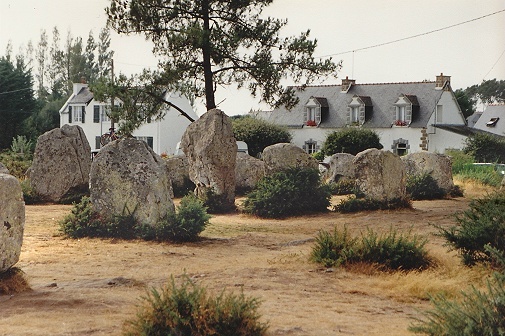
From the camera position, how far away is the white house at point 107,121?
5388cm

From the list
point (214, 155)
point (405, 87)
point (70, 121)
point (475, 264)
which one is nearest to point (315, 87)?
point (405, 87)

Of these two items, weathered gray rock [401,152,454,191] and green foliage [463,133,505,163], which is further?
green foliage [463,133,505,163]

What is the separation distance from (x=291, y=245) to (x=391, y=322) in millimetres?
6445

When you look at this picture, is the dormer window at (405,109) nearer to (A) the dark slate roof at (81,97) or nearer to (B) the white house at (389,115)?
(B) the white house at (389,115)

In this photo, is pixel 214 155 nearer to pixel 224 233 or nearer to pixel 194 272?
pixel 224 233

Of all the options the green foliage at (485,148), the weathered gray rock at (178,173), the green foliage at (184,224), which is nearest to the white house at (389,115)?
Answer: the green foliage at (485,148)

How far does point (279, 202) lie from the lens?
67.3ft

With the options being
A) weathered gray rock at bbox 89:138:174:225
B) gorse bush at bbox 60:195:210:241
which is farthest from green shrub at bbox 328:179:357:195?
weathered gray rock at bbox 89:138:174:225

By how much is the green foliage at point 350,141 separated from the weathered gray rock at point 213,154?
2065cm

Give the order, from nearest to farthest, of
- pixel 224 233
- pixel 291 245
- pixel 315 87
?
pixel 291 245
pixel 224 233
pixel 315 87

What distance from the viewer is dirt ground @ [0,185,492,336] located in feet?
27.5

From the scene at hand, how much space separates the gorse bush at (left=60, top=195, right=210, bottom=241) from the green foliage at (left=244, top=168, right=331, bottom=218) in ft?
16.8

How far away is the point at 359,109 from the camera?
161 feet

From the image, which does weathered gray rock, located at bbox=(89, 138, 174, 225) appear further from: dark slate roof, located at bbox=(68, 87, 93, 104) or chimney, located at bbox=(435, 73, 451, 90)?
dark slate roof, located at bbox=(68, 87, 93, 104)
